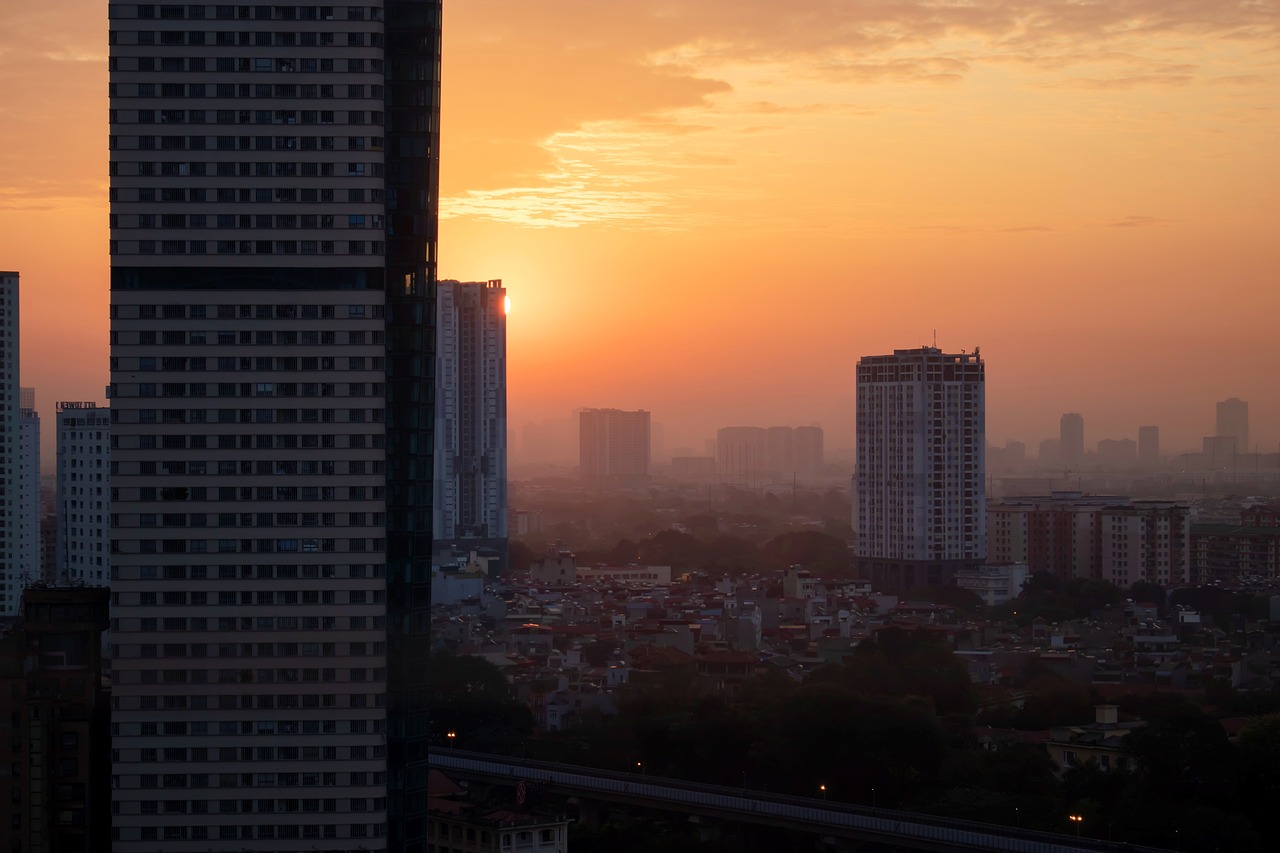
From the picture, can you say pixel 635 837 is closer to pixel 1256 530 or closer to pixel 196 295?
pixel 196 295

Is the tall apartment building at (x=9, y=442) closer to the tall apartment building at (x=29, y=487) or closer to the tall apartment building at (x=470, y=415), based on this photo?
the tall apartment building at (x=29, y=487)

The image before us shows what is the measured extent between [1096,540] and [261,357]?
29236 millimetres

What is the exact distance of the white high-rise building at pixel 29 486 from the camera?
28.1m

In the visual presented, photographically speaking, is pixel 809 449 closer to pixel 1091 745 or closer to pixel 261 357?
pixel 1091 745

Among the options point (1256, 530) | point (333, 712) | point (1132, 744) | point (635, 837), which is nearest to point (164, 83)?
point (333, 712)

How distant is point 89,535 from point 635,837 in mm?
14065

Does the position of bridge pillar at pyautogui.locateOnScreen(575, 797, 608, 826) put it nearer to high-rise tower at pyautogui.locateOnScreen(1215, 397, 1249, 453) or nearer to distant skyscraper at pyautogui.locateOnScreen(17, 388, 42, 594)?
distant skyscraper at pyautogui.locateOnScreen(17, 388, 42, 594)

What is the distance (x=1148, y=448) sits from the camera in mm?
93125

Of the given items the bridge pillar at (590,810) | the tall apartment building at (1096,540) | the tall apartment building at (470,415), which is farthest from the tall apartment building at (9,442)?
the tall apartment building at (1096,540)

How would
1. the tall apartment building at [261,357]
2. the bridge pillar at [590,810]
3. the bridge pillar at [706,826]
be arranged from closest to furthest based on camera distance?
the tall apartment building at [261,357], the bridge pillar at [706,826], the bridge pillar at [590,810]

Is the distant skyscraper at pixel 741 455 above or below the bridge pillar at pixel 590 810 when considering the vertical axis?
above

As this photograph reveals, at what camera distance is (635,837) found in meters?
13.8

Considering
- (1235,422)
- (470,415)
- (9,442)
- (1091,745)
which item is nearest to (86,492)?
(9,442)

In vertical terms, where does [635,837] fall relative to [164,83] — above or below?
below
